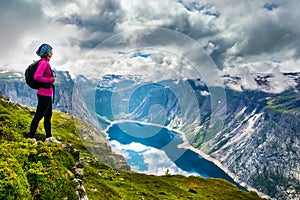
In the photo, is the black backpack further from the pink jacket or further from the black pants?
the black pants

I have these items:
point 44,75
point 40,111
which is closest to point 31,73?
point 44,75

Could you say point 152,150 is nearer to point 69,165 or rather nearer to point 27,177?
point 69,165

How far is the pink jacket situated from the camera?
14.7 m

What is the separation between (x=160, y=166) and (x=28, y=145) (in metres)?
48.5

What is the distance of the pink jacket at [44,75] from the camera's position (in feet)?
48.2

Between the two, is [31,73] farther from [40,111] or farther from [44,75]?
[40,111]

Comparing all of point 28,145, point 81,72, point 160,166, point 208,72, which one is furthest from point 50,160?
point 160,166

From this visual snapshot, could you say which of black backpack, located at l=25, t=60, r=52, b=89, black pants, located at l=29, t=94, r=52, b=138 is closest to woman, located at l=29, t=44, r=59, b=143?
black pants, located at l=29, t=94, r=52, b=138

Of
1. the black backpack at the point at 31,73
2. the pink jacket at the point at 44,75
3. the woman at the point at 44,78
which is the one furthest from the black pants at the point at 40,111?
the black backpack at the point at 31,73

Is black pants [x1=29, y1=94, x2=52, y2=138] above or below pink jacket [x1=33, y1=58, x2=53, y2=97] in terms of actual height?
below

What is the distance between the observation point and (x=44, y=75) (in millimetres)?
15234

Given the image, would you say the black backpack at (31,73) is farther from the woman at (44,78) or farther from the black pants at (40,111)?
the black pants at (40,111)

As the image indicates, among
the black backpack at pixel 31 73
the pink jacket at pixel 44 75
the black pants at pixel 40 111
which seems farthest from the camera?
the black pants at pixel 40 111

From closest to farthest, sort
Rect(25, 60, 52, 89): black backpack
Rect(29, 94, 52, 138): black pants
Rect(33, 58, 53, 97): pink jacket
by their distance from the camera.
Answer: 1. Rect(33, 58, 53, 97): pink jacket
2. Rect(25, 60, 52, 89): black backpack
3. Rect(29, 94, 52, 138): black pants
